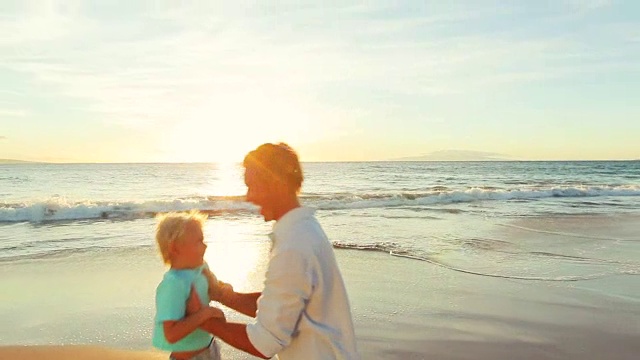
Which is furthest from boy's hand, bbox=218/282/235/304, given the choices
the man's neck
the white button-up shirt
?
the man's neck

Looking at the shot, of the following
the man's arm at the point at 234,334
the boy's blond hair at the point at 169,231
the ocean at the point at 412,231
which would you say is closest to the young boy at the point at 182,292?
the boy's blond hair at the point at 169,231

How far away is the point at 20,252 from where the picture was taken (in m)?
11.7

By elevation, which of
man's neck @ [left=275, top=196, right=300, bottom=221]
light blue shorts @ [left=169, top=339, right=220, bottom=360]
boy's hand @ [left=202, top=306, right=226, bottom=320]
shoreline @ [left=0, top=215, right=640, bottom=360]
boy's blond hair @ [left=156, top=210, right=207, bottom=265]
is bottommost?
shoreline @ [left=0, top=215, right=640, bottom=360]

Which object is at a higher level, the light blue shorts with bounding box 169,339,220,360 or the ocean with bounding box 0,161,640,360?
the light blue shorts with bounding box 169,339,220,360

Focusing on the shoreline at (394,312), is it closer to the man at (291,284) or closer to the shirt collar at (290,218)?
the man at (291,284)

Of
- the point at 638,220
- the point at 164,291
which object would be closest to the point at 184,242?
the point at 164,291

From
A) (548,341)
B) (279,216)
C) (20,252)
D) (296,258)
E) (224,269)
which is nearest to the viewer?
(296,258)

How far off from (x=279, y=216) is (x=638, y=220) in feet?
59.2

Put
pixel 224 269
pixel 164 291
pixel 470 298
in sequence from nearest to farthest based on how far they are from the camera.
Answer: pixel 164 291 < pixel 470 298 < pixel 224 269

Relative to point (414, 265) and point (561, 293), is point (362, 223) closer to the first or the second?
point (414, 265)

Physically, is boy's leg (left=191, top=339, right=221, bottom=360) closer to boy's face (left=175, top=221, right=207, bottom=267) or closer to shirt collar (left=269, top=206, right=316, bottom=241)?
boy's face (left=175, top=221, right=207, bottom=267)

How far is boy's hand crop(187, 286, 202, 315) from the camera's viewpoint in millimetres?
2756

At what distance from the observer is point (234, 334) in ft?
7.98

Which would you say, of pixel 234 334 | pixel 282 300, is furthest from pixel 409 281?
pixel 282 300
